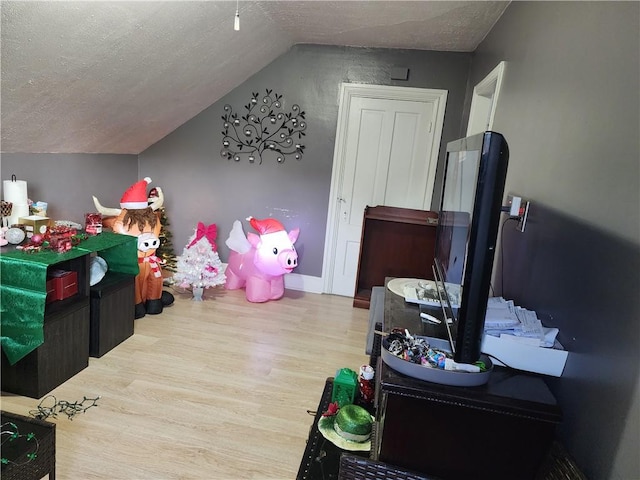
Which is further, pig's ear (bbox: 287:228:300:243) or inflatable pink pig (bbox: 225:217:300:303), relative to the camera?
pig's ear (bbox: 287:228:300:243)

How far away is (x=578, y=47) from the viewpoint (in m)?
1.41

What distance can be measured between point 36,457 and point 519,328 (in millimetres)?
1539

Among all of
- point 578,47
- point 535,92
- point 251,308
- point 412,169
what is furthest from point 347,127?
point 578,47

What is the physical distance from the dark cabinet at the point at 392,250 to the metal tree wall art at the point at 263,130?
98 centimetres

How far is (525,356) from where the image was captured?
48.1 inches

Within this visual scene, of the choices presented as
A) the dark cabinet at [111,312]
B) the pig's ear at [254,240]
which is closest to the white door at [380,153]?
the pig's ear at [254,240]

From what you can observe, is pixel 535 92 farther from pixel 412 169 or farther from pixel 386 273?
pixel 386 273

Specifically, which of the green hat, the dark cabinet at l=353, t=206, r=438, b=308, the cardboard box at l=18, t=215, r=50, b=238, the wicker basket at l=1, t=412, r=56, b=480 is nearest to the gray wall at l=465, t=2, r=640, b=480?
the green hat

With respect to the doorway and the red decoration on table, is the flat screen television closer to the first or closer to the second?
the red decoration on table

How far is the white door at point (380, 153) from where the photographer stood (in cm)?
368

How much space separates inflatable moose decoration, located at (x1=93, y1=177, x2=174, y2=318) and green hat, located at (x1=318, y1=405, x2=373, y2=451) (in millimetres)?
2015

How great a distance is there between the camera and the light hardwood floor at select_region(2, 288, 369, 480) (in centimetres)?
179

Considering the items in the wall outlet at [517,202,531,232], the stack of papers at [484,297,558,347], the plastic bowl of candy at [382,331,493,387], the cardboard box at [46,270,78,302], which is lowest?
the cardboard box at [46,270,78,302]

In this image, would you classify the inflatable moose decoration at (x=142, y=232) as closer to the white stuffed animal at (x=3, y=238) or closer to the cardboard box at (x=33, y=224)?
the cardboard box at (x=33, y=224)
